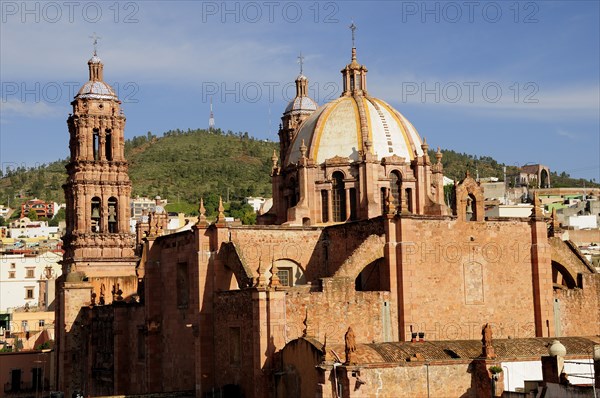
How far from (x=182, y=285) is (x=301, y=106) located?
1012 inches

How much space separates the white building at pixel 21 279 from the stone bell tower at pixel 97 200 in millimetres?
31913

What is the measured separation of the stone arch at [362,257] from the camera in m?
38.2

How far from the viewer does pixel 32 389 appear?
208ft

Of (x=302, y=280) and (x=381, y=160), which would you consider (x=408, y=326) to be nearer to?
(x=302, y=280)

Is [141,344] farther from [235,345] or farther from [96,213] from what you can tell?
[96,213]

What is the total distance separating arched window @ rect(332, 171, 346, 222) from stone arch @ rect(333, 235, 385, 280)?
6.16 meters

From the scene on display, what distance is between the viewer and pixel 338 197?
1780 inches

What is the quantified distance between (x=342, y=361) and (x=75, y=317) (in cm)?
2917

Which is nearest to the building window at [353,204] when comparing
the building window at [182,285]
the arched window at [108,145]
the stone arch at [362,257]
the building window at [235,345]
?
the stone arch at [362,257]

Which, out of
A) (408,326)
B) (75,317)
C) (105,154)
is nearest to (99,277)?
(75,317)

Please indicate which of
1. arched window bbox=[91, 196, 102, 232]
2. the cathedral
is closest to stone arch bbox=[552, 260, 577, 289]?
the cathedral

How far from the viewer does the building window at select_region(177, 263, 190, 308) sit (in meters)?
43.8

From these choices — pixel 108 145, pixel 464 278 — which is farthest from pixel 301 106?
pixel 464 278

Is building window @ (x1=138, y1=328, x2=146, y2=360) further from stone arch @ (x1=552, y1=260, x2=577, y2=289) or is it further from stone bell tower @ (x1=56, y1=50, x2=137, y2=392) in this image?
stone arch @ (x1=552, y1=260, x2=577, y2=289)
